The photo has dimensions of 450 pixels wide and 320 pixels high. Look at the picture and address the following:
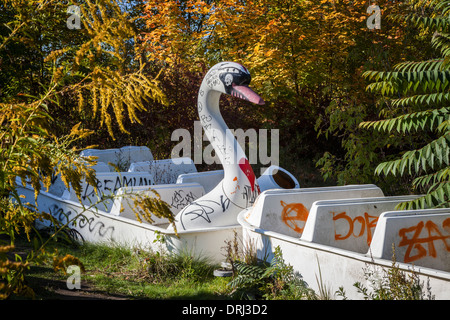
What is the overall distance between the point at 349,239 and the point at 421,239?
34.2 inches

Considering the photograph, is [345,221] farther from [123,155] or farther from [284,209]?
[123,155]

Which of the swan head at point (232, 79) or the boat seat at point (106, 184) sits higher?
the swan head at point (232, 79)

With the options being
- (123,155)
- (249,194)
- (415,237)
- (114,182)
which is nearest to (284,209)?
(249,194)

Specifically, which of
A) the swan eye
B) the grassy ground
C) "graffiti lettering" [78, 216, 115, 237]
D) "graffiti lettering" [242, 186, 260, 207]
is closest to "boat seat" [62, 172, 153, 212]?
"graffiti lettering" [78, 216, 115, 237]

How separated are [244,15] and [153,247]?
646 cm

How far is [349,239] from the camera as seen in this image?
518cm

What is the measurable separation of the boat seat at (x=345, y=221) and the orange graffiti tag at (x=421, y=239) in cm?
84

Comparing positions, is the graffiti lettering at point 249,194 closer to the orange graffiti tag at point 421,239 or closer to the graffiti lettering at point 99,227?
the graffiti lettering at point 99,227

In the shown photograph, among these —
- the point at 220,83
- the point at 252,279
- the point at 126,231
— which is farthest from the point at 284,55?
the point at 252,279

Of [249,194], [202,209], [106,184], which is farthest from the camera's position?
[106,184]

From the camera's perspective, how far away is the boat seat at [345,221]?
496 centimetres

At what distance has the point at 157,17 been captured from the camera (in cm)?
1188

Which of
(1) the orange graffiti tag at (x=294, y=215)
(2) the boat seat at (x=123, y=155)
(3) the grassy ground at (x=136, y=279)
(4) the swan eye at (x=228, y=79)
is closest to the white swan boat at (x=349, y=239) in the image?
(1) the orange graffiti tag at (x=294, y=215)

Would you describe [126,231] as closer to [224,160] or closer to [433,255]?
[224,160]
